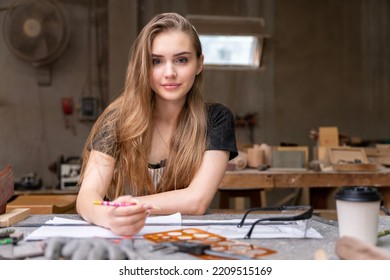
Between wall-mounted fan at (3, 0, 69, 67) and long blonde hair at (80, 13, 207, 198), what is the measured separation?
132 inches

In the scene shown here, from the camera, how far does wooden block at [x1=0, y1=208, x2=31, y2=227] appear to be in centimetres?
122

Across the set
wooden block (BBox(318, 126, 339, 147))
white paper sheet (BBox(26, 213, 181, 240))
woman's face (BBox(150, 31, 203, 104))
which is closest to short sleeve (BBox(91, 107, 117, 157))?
woman's face (BBox(150, 31, 203, 104))

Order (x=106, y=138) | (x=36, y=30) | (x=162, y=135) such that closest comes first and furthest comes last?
(x=106, y=138) < (x=162, y=135) < (x=36, y=30)

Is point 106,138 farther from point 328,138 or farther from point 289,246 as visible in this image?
point 328,138

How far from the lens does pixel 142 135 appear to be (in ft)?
5.14

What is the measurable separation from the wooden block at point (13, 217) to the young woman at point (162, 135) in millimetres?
146

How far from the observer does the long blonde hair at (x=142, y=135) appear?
1515 millimetres

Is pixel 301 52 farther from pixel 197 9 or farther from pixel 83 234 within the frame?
pixel 83 234

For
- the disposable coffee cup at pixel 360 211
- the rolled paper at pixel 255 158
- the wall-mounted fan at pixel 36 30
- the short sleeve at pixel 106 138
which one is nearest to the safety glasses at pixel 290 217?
the disposable coffee cup at pixel 360 211

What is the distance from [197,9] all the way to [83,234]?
4641 millimetres

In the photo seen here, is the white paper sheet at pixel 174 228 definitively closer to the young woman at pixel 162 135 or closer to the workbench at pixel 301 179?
the young woman at pixel 162 135

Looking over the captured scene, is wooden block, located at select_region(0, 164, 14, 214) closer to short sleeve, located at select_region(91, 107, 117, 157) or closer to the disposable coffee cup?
short sleeve, located at select_region(91, 107, 117, 157)

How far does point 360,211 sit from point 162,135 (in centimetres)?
83

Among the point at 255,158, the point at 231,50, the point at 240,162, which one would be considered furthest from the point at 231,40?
the point at 240,162
